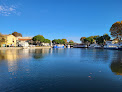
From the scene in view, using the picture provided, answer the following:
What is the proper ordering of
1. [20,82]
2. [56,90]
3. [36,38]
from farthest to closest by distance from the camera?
1. [36,38]
2. [20,82]
3. [56,90]

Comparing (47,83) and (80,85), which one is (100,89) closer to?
(80,85)

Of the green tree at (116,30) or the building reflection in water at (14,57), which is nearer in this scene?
the building reflection in water at (14,57)

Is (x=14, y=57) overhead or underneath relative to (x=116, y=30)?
underneath

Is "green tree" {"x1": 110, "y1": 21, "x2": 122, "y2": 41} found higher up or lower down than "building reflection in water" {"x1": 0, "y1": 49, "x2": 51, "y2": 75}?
higher up

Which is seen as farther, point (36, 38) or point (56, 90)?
point (36, 38)

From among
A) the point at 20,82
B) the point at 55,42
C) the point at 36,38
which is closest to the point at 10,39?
the point at 36,38

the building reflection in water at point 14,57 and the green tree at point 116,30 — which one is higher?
the green tree at point 116,30

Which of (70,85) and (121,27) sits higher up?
(121,27)

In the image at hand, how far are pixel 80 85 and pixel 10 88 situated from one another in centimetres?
536

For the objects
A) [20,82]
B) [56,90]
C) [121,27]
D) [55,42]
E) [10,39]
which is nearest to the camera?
[56,90]

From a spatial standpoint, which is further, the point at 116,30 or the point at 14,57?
the point at 116,30

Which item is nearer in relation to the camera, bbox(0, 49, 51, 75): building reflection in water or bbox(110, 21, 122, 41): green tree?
bbox(0, 49, 51, 75): building reflection in water

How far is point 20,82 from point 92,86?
5.96m

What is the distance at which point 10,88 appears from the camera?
8.07 metres
